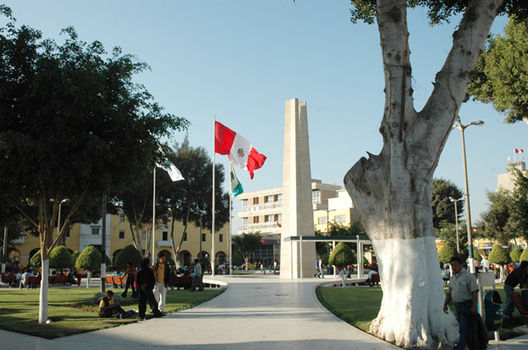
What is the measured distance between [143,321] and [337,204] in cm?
6369

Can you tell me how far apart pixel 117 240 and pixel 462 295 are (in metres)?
61.3

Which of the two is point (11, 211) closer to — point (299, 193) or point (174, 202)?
point (299, 193)

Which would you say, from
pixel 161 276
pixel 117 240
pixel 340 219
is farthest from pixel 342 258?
pixel 340 219

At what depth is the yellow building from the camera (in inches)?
2195

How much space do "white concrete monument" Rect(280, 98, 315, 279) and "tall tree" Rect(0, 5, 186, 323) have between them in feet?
63.7

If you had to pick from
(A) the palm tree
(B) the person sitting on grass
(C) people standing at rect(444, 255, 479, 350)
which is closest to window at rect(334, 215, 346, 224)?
(A) the palm tree

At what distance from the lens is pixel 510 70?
59.0ft

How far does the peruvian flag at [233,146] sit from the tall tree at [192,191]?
12946 mm

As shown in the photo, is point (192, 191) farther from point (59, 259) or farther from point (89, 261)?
point (89, 261)

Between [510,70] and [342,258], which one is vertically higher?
[510,70]

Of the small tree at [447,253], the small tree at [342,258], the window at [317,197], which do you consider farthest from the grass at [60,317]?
the window at [317,197]

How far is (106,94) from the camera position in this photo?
1291cm

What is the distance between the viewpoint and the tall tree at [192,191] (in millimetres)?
43031

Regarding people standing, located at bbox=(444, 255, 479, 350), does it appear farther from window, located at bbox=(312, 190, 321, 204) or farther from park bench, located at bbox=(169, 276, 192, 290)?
window, located at bbox=(312, 190, 321, 204)
